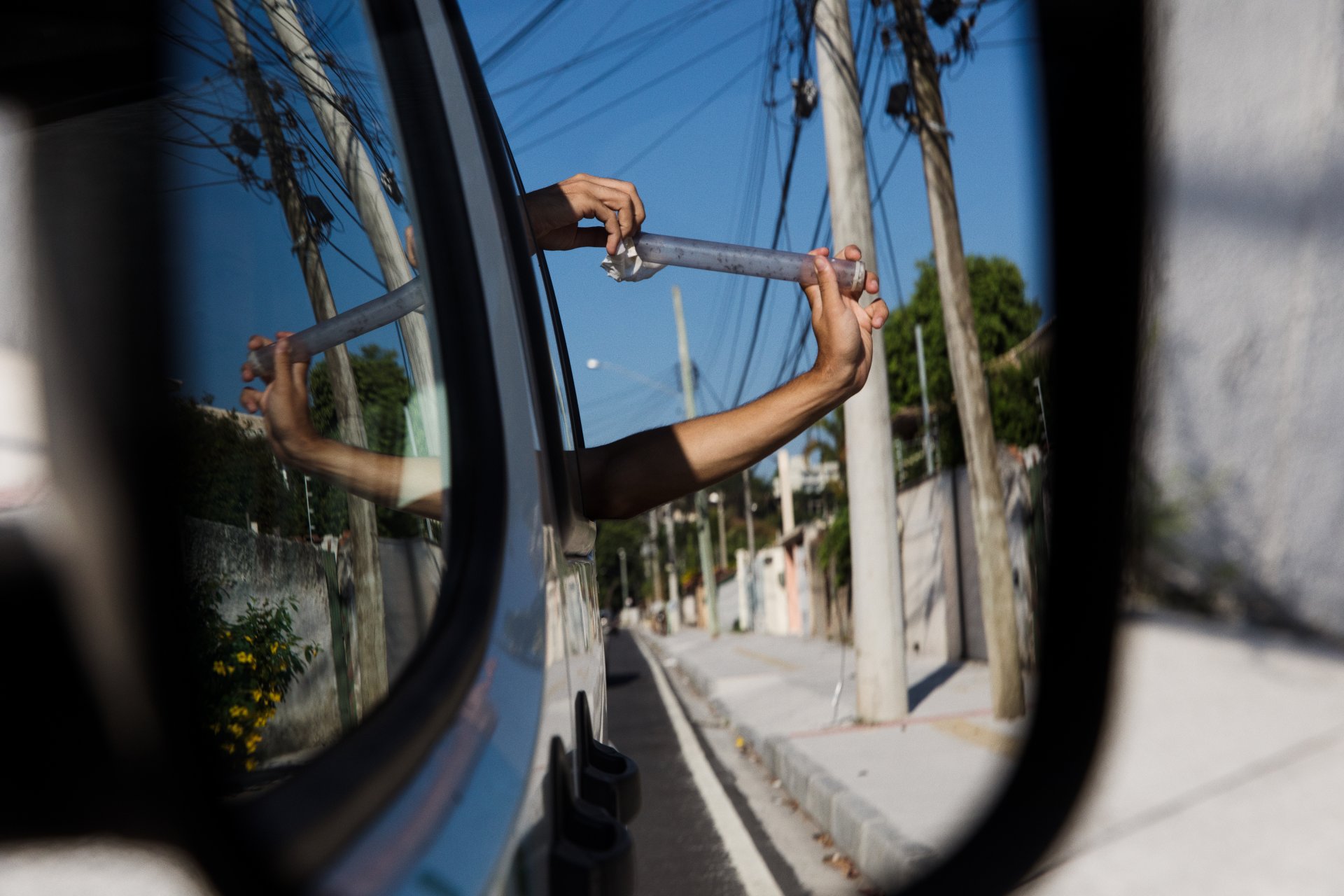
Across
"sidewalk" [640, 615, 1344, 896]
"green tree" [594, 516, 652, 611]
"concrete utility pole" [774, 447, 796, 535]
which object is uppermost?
"sidewalk" [640, 615, 1344, 896]

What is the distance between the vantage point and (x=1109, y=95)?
1.99m

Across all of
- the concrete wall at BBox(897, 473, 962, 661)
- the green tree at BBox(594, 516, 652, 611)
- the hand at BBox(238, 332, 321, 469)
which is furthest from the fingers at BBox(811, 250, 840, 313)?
the green tree at BBox(594, 516, 652, 611)

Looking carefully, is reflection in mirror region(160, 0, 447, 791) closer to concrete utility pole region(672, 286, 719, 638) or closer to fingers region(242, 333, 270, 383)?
fingers region(242, 333, 270, 383)

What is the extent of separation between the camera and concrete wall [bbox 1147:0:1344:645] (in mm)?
9734

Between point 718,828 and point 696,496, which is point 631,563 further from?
point 718,828

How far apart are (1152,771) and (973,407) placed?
3267 mm

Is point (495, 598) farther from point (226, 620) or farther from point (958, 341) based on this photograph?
point (958, 341)

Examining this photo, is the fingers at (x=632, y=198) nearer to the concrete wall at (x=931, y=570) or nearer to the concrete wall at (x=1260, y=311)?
the concrete wall at (x=1260, y=311)

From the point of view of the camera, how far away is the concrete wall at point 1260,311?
9.73 m

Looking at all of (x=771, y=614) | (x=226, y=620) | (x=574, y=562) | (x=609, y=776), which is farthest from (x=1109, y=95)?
(x=771, y=614)

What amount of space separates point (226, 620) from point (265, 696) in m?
0.06

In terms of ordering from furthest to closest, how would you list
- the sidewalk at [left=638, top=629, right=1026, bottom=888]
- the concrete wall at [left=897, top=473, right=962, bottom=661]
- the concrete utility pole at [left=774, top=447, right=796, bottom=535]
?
the concrete utility pole at [left=774, top=447, right=796, bottom=535]
the concrete wall at [left=897, top=473, right=962, bottom=661]
the sidewalk at [left=638, top=629, right=1026, bottom=888]

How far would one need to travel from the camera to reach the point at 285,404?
35.7 inches

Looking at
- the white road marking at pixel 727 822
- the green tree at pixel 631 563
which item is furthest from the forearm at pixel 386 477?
the green tree at pixel 631 563
